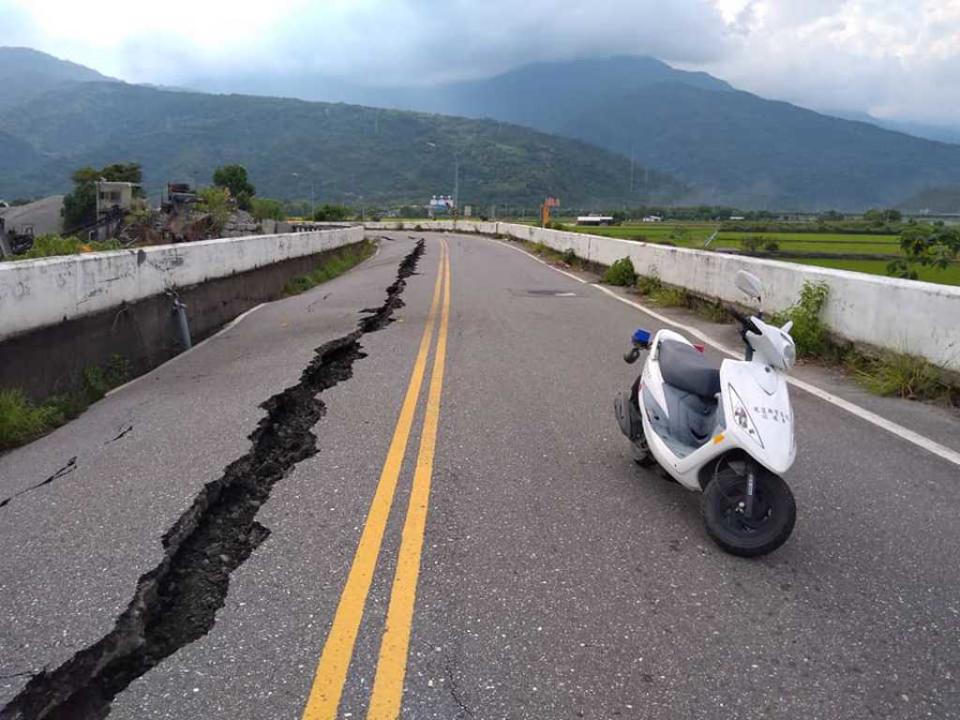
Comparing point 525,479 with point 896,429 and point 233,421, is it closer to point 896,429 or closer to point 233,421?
point 233,421

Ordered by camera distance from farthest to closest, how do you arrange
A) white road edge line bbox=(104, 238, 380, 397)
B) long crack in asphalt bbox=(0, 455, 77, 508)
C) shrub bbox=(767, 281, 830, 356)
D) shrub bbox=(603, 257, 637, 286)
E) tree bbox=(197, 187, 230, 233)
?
tree bbox=(197, 187, 230, 233), shrub bbox=(603, 257, 637, 286), shrub bbox=(767, 281, 830, 356), white road edge line bbox=(104, 238, 380, 397), long crack in asphalt bbox=(0, 455, 77, 508)

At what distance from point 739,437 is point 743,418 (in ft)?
0.38

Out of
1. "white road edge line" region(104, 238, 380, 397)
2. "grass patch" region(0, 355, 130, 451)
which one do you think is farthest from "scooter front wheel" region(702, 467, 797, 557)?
"white road edge line" region(104, 238, 380, 397)

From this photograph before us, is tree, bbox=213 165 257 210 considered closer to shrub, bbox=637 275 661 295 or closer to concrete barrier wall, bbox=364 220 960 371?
shrub, bbox=637 275 661 295

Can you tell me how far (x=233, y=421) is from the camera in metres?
6.57

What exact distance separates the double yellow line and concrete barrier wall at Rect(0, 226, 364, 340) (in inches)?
138

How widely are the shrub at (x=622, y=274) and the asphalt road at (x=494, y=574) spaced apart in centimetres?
1190

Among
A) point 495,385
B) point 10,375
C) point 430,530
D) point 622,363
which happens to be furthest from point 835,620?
point 10,375

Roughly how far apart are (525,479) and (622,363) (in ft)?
13.9

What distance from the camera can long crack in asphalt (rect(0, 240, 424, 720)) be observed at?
299 cm

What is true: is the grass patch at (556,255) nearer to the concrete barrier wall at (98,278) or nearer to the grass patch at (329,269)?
the grass patch at (329,269)

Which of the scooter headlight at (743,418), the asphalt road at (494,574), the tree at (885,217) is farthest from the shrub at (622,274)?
the tree at (885,217)

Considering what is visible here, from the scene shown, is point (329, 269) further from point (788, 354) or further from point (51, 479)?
point (788, 354)

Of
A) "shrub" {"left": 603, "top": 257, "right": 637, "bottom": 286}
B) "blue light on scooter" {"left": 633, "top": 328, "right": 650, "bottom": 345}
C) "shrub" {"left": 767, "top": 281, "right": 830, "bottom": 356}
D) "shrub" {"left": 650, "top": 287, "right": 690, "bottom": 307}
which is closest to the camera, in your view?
"blue light on scooter" {"left": 633, "top": 328, "right": 650, "bottom": 345}
